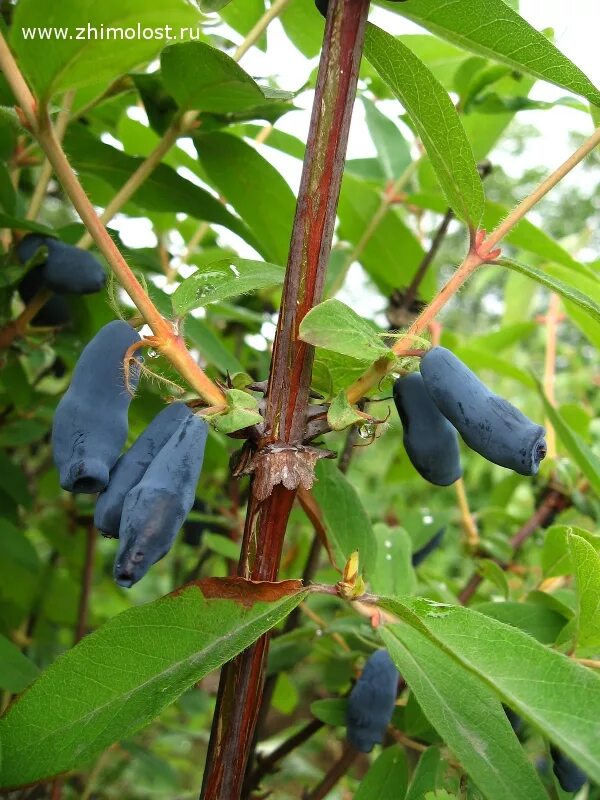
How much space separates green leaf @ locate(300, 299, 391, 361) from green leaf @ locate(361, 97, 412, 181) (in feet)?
2.94

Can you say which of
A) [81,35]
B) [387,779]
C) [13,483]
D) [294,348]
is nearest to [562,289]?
[294,348]

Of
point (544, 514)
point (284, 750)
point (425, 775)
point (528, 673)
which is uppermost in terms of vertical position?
point (528, 673)

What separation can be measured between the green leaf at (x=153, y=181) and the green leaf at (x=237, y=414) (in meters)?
0.50

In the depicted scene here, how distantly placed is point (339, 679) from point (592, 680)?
85cm

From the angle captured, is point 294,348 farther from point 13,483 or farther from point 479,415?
point 13,483

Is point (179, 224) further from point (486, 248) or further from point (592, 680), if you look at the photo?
point (592, 680)

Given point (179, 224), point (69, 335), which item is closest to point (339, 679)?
point (69, 335)

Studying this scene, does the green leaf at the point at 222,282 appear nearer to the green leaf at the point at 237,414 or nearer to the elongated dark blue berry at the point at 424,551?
the green leaf at the point at 237,414

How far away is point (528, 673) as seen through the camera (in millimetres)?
574

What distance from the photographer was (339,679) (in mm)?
1366

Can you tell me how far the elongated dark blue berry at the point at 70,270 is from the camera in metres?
1.02

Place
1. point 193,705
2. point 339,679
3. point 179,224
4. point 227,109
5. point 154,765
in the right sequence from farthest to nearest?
point 193,705 → point 154,765 → point 179,224 → point 339,679 → point 227,109

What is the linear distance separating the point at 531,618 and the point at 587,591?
26cm

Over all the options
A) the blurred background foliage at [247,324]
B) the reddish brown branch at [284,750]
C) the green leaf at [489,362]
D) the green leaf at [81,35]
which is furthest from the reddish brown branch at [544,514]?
the green leaf at [81,35]
